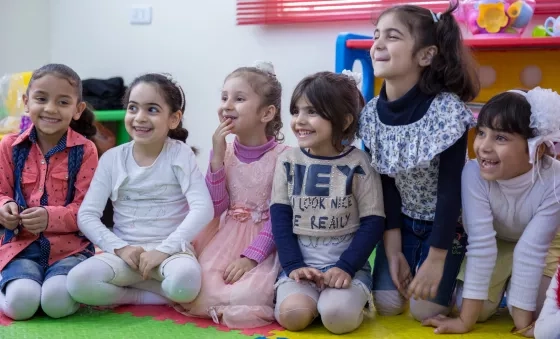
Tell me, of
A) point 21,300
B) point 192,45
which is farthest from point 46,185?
point 192,45

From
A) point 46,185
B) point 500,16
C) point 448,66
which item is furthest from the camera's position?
point 500,16

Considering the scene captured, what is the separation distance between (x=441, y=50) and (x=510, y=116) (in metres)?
0.23

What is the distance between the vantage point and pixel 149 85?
69.2 inches

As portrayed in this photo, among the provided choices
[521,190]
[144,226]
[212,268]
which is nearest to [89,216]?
[144,226]

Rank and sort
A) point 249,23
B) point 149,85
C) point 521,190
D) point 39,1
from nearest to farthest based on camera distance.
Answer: point 521,190, point 149,85, point 249,23, point 39,1

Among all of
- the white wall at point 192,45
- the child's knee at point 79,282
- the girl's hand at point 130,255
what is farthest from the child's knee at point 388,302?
the white wall at point 192,45

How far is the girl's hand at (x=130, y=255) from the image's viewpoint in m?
1.63

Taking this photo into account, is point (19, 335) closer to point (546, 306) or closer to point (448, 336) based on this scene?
point (448, 336)

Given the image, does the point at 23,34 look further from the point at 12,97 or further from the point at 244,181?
the point at 244,181

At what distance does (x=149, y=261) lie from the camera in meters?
1.62

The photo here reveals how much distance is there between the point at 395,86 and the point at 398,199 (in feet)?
0.91

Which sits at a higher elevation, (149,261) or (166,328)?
(149,261)

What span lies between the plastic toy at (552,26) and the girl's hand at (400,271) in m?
1.07

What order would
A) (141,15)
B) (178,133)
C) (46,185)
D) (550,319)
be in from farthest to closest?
(141,15) < (178,133) < (46,185) < (550,319)
